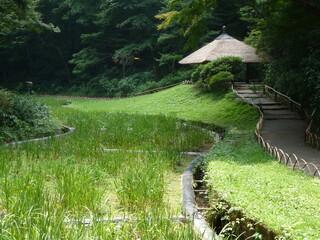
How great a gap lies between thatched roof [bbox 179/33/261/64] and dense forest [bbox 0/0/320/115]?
81cm

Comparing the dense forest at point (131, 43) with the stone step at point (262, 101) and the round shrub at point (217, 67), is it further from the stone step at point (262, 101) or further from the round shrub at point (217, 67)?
the round shrub at point (217, 67)

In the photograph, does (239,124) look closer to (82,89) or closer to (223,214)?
(223,214)

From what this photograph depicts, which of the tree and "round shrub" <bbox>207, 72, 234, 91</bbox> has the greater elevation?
the tree

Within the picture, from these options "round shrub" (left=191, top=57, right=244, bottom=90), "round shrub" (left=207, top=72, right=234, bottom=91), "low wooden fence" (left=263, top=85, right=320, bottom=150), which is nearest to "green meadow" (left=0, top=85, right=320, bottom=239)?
"low wooden fence" (left=263, top=85, right=320, bottom=150)

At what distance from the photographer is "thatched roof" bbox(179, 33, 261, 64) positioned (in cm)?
1888

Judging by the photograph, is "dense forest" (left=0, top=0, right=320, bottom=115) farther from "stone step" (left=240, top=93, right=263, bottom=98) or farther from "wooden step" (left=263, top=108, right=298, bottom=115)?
"stone step" (left=240, top=93, right=263, bottom=98)

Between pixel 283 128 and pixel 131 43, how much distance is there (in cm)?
2418

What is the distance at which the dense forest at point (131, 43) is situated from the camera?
10734 mm

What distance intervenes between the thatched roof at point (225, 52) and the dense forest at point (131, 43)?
32.1 inches

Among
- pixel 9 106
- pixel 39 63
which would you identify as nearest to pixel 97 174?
pixel 9 106

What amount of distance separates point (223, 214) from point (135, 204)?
1104 mm

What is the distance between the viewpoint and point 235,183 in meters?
4.50

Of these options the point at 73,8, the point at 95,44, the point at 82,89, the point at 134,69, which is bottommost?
the point at 82,89

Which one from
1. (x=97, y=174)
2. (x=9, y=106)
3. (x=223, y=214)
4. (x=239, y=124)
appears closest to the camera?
(x=223, y=214)
